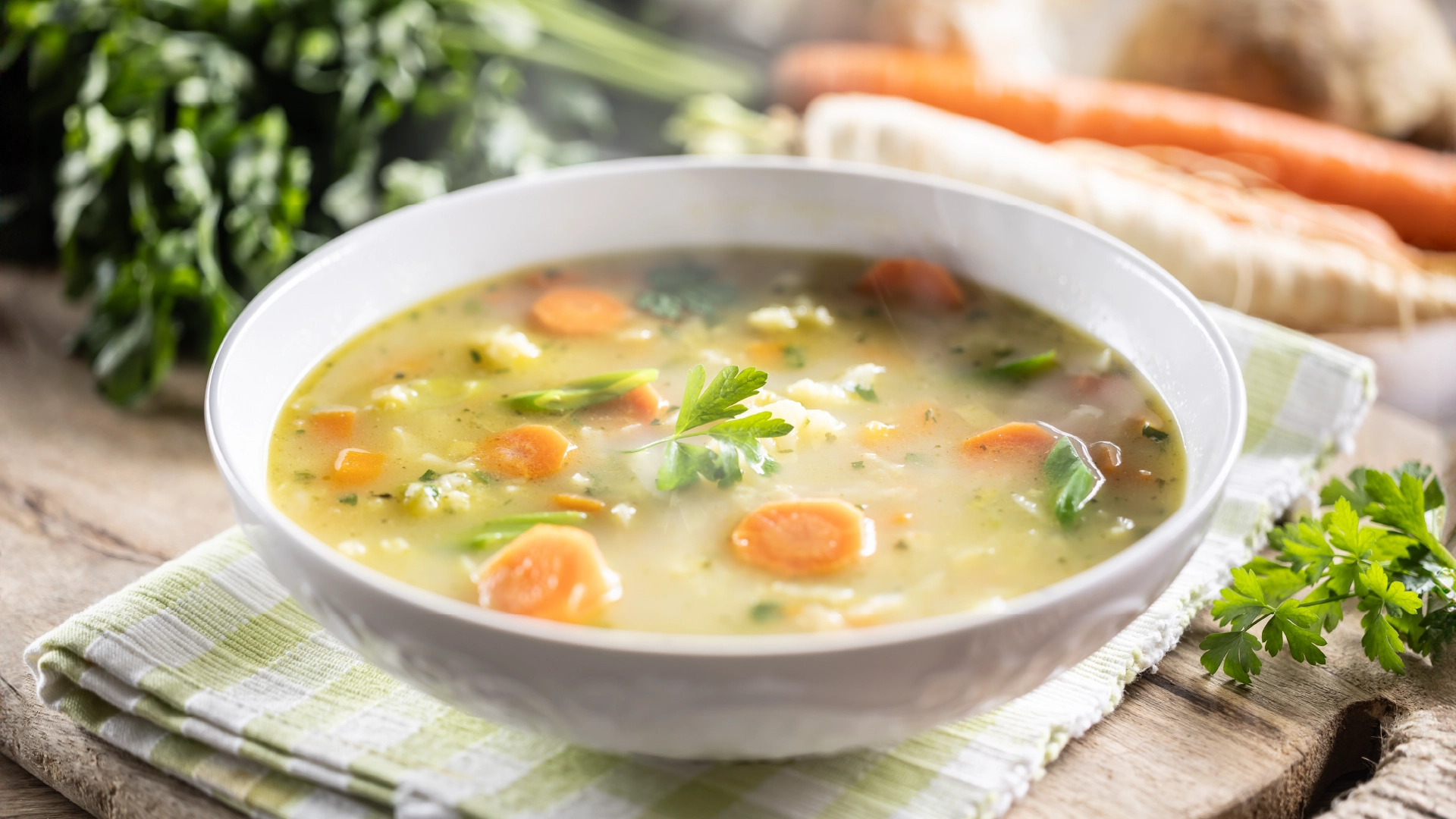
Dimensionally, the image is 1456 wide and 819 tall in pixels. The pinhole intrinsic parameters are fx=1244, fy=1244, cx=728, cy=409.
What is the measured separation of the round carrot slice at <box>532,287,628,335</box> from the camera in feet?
8.77

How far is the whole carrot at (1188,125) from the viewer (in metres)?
4.43

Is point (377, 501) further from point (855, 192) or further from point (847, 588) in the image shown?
point (855, 192)

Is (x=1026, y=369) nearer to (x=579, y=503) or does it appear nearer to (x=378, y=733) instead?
(x=579, y=503)

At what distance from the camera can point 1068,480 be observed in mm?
2057

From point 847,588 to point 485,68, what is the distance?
293 centimetres

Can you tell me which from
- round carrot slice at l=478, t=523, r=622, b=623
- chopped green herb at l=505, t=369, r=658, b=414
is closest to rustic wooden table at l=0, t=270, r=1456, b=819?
round carrot slice at l=478, t=523, r=622, b=623

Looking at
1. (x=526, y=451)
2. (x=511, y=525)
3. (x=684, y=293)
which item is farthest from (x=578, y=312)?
(x=511, y=525)

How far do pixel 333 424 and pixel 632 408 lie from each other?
0.55m

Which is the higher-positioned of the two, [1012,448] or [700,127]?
[700,127]

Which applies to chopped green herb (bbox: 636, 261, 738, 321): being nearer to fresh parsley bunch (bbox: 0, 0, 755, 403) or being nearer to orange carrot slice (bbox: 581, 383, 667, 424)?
orange carrot slice (bbox: 581, 383, 667, 424)

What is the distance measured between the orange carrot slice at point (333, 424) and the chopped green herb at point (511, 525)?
43 centimetres

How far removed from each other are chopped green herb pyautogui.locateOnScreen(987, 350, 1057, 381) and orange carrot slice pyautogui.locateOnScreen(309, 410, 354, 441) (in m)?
1.24

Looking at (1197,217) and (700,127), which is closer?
(1197,217)

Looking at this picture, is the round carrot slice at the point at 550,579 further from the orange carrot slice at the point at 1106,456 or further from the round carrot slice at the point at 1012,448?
the orange carrot slice at the point at 1106,456
